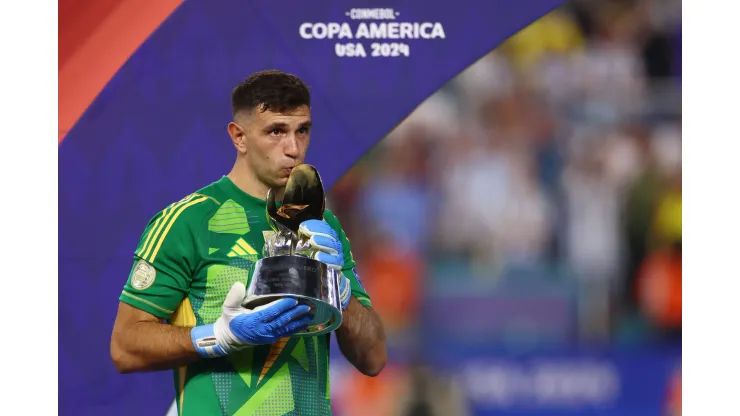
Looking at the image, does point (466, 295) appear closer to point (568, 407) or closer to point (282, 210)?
point (568, 407)

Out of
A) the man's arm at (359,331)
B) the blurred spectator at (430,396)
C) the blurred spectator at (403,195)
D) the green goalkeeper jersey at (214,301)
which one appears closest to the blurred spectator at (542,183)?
the blurred spectator at (403,195)

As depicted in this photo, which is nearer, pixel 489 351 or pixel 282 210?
pixel 282 210

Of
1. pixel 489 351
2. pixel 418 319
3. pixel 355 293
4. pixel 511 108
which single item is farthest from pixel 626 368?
pixel 355 293

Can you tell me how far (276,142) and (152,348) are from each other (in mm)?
629

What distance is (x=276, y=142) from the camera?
260 cm

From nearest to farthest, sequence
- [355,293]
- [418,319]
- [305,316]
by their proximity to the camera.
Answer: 1. [305,316]
2. [355,293]
3. [418,319]

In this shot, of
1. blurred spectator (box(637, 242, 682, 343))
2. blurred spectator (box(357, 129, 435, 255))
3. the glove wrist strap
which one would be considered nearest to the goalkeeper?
the glove wrist strap

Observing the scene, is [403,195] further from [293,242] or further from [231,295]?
[231,295]

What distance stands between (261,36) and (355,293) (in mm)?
1313

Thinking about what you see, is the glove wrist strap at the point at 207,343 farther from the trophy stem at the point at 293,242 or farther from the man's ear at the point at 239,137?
the man's ear at the point at 239,137

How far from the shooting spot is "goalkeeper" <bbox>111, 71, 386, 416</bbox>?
8.01 feet

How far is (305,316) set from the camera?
233 centimetres

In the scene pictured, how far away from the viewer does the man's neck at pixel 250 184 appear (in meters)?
2.63

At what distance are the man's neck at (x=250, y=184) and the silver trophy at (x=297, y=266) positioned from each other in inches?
3.3
